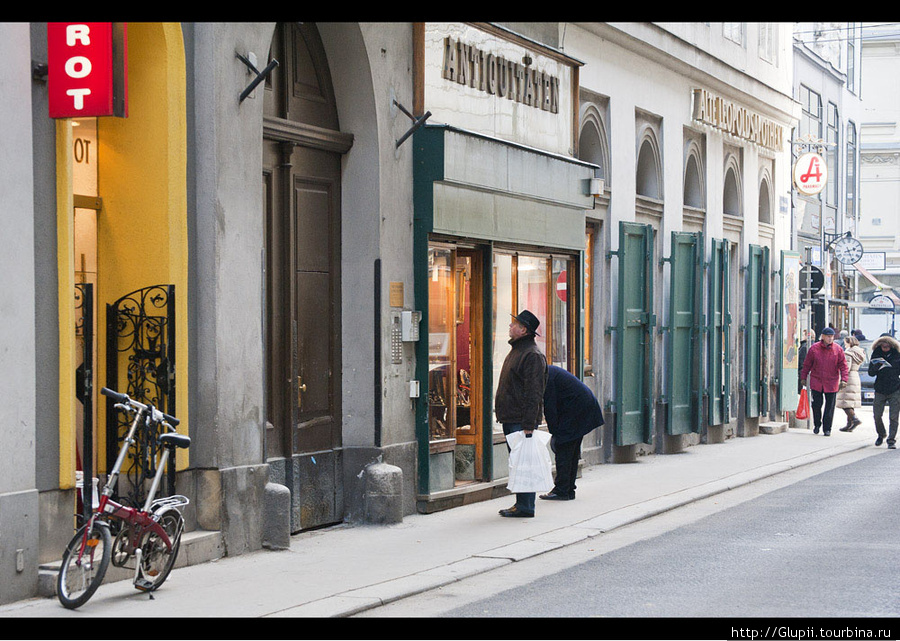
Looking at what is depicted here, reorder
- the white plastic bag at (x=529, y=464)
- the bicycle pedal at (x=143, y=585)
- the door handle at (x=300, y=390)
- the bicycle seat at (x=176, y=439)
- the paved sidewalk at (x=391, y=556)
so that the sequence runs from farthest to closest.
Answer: the white plastic bag at (x=529, y=464) < the door handle at (x=300, y=390) < the bicycle seat at (x=176, y=439) < the bicycle pedal at (x=143, y=585) < the paved sidewalk at (x=391, y=556)

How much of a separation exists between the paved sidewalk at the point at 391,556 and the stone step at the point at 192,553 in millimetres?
65

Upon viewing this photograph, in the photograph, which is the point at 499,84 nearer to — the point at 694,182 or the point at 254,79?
the point at 254,79

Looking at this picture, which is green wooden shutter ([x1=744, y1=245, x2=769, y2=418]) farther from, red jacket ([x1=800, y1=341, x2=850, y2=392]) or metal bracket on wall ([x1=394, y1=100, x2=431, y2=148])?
metal bracket on wall ([x1=394, y1=100, x2=431, y2=148])

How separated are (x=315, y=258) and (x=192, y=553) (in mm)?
3333

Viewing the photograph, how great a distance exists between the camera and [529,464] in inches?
466

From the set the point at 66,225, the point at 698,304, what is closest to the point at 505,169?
the point at 66,225

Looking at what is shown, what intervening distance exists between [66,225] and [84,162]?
127 centimetres

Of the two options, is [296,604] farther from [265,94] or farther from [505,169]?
[505,169]

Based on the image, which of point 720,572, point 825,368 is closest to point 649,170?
point 825,368

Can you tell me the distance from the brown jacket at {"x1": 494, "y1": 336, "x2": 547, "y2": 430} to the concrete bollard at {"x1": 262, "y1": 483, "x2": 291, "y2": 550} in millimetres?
2929

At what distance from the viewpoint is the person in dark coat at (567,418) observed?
1318 centimetres

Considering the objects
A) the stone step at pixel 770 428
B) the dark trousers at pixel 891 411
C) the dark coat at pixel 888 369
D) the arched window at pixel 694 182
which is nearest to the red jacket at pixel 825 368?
the stone step at pixel 770 428

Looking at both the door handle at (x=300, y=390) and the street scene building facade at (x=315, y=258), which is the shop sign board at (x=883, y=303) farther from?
the door handle at (x=300, y=390)

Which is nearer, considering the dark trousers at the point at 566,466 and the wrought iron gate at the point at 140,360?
the wrought iron gate at the point at 140,360
